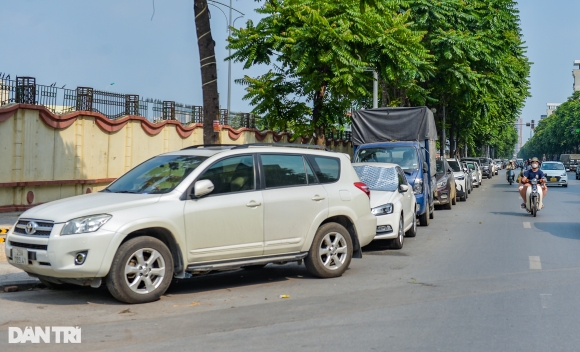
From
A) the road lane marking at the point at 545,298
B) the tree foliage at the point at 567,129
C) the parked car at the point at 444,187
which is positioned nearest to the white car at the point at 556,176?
→ the parked car at the point at 444,187

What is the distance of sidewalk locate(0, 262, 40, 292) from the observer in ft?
27.8

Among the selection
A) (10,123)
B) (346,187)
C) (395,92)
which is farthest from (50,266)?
(395,92)

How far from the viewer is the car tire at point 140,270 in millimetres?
7383

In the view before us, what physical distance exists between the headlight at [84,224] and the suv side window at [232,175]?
4.37 ft

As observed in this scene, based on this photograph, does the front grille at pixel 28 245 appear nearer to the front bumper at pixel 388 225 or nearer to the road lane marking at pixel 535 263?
the front bumper at pixel 388 225

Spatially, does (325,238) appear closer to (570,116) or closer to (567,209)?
(567,209)

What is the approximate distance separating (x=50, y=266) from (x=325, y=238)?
3571 mm

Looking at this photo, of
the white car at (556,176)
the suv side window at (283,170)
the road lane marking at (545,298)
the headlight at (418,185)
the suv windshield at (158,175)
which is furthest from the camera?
the white car at (556,176)

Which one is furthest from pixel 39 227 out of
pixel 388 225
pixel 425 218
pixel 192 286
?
pixel 425 218

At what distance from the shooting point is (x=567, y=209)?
22172 mm

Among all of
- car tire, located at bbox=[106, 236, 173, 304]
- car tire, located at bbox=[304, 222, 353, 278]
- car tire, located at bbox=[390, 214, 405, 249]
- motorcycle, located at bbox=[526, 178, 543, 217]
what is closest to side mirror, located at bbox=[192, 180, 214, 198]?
car tire, located at bbox=[106, 236, 173, 304]

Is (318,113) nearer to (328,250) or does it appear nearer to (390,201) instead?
(390,201)

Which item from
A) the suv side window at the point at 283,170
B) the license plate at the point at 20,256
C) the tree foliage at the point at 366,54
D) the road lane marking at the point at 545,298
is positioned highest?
the tree foliage at the point at 366,54

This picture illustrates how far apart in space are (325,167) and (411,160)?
8.30 meters
